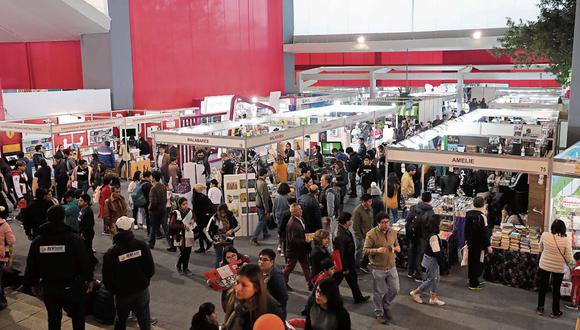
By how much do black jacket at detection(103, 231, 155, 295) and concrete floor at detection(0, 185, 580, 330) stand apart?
59.1 inches

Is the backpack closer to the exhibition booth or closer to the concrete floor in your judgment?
the exhibition booth

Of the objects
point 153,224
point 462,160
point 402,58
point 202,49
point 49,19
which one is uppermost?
point 49,19

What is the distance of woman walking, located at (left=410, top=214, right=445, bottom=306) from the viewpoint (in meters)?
6.13

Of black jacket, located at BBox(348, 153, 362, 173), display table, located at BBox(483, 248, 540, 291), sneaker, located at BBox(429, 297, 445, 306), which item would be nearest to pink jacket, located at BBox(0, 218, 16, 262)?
sneaker, located at BBox(429, 297, 445, 306)

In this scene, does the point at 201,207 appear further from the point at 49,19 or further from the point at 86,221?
the point at 49,19

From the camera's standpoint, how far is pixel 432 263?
6.21m

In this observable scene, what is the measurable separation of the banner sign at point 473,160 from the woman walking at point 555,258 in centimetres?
86

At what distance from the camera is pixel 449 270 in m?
7.43

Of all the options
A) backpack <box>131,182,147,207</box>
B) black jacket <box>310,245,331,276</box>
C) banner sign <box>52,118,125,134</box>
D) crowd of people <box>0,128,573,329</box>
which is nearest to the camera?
crowd of people <box>0,128,573,329</box>

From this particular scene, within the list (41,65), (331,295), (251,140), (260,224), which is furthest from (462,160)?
(41,65)

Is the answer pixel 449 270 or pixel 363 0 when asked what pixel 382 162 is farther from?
pixel 363 0

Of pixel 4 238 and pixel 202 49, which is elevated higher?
pixel 202 49

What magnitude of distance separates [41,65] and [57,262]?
52.9 feet

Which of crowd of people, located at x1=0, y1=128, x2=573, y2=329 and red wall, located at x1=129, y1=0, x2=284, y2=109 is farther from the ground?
red wall, located at x1=129, y1=0, x2=284, y2=109
